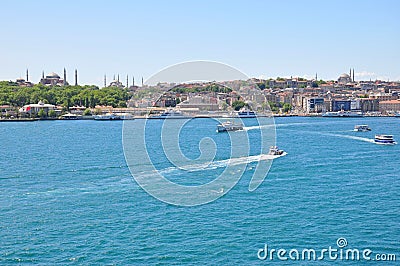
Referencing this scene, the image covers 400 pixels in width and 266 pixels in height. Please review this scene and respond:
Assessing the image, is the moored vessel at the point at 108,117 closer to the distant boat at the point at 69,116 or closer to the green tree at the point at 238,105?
the distant boat at the point at 69,116

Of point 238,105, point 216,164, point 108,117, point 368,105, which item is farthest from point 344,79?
point 216,164

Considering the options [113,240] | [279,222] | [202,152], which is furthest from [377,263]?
[202,152]

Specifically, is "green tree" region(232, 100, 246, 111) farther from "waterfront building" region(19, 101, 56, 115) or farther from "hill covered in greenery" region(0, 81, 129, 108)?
"waterfront building" region(19, 101, 56, 115)

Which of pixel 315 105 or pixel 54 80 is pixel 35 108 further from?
pixel 315 105

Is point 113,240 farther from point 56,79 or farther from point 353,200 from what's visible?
point 56,79
